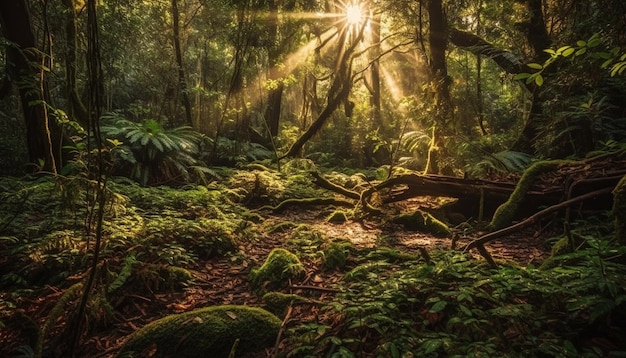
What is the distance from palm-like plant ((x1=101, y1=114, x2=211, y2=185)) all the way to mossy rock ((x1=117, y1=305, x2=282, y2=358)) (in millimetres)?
6480

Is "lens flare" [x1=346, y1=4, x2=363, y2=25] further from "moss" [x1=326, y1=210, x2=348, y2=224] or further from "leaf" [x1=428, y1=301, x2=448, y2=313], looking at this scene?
"leaf" [x1=428, y1=301, x2=448, y2=313]

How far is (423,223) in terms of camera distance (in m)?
6.30

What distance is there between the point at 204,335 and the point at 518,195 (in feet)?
16.5

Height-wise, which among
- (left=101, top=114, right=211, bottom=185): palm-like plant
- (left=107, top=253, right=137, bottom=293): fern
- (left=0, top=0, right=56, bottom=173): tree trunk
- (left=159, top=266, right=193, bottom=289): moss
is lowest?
(left=159, top=266, right=193, bottom=289): moss

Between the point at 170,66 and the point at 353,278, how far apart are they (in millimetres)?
12365

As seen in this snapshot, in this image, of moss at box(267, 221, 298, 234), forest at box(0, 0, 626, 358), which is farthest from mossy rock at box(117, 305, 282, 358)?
moss at box(267, 221, 298, 234)

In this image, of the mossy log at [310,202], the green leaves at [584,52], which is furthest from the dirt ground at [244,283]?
the green leaves at [584,52]

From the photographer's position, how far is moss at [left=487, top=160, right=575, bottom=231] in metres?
5.52

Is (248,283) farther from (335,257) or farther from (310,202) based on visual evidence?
(310,202)

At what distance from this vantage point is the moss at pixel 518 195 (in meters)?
5.52

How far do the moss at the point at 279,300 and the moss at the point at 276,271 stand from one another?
15.1 inches

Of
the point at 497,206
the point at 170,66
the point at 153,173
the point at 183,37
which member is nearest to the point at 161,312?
Answer: the point at 497,206

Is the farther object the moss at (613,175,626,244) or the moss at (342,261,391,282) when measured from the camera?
the moss at (342,261,391,282)

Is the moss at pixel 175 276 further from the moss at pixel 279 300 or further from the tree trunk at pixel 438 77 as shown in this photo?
the tree trunk at pixel 438 77
